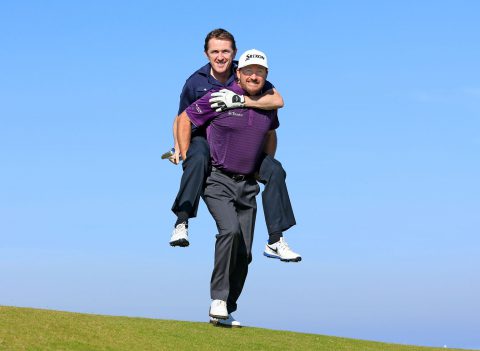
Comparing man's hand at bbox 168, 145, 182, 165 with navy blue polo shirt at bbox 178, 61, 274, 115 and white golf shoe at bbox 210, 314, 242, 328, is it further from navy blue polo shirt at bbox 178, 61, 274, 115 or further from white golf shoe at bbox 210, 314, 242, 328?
white golf shoe at bbox 210, 314, 242, 328

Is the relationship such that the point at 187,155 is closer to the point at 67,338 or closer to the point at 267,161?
the point at 267,161

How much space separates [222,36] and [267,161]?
1833mm

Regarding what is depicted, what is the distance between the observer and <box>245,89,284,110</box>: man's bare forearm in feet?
36.3

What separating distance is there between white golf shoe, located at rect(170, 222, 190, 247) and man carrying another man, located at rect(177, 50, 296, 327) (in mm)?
520

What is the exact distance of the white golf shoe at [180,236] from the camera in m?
10.6

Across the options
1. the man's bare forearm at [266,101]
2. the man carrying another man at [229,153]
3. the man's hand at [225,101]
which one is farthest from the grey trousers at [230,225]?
the man's bare forearm at [266,101]

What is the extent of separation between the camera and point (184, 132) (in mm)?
11195

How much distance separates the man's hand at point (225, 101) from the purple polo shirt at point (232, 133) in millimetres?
78

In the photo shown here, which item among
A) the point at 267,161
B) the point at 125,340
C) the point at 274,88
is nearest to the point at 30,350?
the point at 125,340

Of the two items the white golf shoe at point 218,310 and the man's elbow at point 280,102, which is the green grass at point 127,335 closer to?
the white golf shoe at point 218,310

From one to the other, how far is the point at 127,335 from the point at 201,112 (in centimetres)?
309

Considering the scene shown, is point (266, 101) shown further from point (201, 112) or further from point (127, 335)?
point (127, 335)

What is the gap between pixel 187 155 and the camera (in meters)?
11.0

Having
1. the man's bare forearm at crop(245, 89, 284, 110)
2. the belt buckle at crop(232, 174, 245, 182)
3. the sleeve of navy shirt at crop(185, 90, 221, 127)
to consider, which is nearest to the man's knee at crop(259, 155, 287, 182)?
the belt buckle at crop(232, 174, 245, 182)
